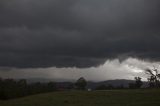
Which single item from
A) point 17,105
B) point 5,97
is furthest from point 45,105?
point 5,97

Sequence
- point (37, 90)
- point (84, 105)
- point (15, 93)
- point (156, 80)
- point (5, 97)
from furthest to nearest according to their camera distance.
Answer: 1. point (156, 80)
2. point (37, 90)
3. point (15, 93)
4. point (5, 97)
5. point (84, 105)

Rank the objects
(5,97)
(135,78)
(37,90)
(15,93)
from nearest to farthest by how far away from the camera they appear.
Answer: (5,97)
(15,93)
(37,90)
(135,78)

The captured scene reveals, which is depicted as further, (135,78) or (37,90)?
(135,78)

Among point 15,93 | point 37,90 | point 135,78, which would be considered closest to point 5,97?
point 15,93

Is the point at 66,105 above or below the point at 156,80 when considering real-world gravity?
below

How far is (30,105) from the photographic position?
178 ft

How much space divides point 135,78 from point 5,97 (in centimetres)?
10192

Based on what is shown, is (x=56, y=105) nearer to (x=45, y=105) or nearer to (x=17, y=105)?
(x=45, y=105)

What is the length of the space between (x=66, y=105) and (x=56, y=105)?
1594 mm

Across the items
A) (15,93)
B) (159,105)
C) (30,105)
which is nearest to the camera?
(159,105)

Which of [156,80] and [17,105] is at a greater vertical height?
[156,80]

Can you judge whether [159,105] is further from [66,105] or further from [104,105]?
[66,105]

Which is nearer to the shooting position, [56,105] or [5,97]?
[56,105]

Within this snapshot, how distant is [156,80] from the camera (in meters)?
127
